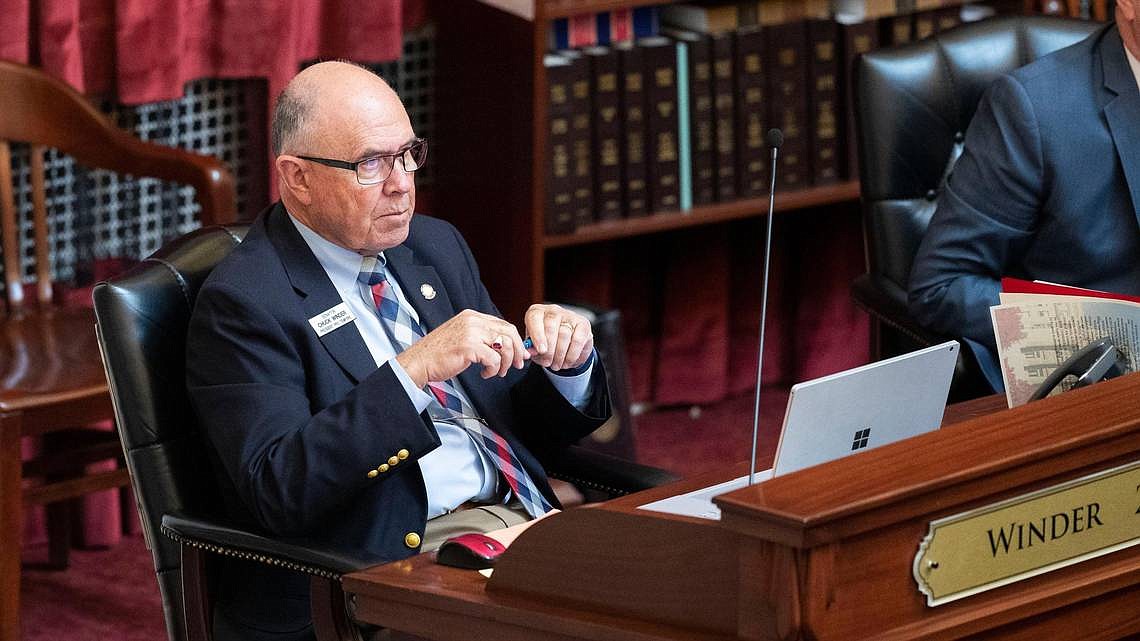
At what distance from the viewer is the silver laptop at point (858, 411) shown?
5.40ft

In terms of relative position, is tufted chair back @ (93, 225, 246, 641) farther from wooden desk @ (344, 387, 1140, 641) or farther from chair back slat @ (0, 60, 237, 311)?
chair back slat @ (0, 60, 237, 311)

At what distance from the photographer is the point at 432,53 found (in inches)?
153

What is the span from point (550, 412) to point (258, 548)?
18.2 inches

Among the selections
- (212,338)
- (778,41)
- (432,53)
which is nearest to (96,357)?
(212,338)

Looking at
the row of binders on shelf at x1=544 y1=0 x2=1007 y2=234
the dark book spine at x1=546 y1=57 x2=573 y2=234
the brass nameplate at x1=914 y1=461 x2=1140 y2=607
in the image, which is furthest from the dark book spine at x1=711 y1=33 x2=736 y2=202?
the brass nameplate at x1=914 y1=461 x2=1140 y2=607

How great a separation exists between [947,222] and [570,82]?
125 cm

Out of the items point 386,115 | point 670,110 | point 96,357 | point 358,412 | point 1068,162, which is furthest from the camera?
point 670,110

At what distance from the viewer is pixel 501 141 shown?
3725 mm

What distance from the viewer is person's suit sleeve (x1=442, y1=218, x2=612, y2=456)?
229 centimetres

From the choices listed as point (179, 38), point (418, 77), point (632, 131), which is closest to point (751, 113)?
point (632, 131)

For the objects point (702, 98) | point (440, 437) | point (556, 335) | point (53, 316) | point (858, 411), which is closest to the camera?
point (858, 411)

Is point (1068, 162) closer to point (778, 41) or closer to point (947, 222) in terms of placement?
point (947, 222)

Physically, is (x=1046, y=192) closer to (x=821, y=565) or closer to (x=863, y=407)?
(x=863, y=407)

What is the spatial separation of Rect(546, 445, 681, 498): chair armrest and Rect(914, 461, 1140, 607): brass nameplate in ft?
2.06
